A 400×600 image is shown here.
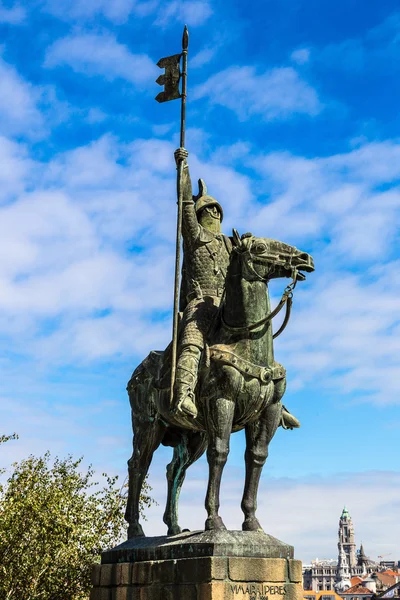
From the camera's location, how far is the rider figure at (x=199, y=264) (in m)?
9.84

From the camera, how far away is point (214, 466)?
907cm

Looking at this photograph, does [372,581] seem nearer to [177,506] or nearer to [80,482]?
[80,482]

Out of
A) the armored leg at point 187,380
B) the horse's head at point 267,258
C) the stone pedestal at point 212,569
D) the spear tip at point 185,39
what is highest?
the spear tip at point 185,39

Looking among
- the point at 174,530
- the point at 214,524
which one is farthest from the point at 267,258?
the point at 174,530

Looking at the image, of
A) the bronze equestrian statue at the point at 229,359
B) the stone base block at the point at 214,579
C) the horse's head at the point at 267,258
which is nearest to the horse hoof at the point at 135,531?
the bronze equestrian statue at the point at 229,359

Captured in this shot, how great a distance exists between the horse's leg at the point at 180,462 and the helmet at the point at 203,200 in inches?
131

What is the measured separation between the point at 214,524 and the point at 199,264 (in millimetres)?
3691

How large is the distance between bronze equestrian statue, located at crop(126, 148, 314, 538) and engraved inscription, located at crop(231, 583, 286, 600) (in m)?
0.77

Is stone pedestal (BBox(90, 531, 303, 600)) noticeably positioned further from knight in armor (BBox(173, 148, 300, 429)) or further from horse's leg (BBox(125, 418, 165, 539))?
knight in armor (BBox(173, 148, 300, 429))

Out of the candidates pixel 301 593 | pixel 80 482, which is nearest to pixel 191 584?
pixel 301 593

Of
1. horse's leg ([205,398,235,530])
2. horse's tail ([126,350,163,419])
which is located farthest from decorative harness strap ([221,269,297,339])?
horse's tail ([126,350,163,419])

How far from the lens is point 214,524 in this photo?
8.77 meters

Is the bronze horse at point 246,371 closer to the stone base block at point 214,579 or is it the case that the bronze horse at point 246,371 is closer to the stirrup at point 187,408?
the stirrup at point 187,408

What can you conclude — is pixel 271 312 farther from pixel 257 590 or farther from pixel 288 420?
pixel 257 590
